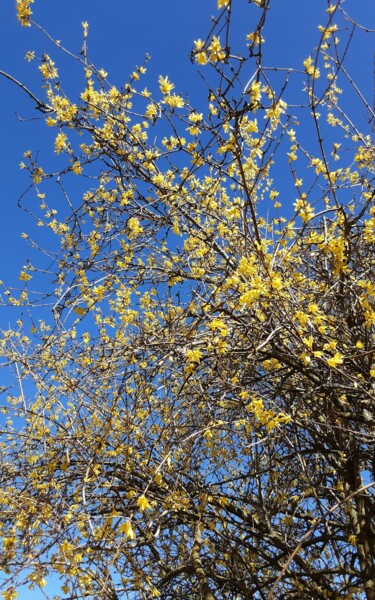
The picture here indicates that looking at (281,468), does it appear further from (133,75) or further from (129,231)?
(133,75)

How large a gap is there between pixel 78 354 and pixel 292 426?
61.2 inches

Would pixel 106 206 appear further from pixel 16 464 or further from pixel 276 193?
pixel 16 464

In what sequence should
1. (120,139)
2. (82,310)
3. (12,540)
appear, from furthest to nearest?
(120,139) → (82,310) → (12,540)

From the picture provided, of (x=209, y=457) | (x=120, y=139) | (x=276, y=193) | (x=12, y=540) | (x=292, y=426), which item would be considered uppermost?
(x=120, y=139)

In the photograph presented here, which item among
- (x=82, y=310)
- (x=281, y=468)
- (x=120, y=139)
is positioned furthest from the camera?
(x=281, y=468)

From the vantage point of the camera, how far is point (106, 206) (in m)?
3.64

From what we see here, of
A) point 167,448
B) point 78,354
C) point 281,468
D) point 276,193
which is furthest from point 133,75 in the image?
point 281,468

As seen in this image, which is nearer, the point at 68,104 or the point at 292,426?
the point at 68,104

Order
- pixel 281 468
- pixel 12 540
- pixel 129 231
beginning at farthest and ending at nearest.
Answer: pixel 281 468, pixel 129 231, pixel 12 540

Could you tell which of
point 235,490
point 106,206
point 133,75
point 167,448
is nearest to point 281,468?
point 235,490

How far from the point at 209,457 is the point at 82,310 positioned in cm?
185

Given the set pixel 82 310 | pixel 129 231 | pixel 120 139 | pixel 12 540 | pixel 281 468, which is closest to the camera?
pixel 12 540

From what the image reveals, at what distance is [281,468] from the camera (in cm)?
417

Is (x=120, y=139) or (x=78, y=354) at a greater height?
(x=120, y=139)
